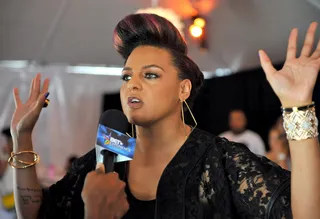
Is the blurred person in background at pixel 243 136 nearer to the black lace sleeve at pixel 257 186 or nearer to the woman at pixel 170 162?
the woman at pixel 170 162

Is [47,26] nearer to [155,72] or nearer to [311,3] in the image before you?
[311,3]

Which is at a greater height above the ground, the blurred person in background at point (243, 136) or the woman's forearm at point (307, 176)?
the blurred person in background at point (243, 136)

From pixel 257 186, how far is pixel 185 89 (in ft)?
1.67

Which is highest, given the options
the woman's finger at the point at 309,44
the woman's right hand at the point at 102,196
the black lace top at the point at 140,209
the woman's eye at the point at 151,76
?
the woman's finger at the point at 309,44

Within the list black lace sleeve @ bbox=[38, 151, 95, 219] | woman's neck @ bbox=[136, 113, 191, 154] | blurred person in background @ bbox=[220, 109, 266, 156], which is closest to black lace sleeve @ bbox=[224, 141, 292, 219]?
woman's neck @ bbox=[136, 113, 191, 154]

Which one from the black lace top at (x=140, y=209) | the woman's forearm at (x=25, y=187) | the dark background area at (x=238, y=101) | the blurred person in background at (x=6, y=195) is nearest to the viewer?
the black lace top at (x=140, y=209)

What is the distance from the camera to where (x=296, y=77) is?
1110 millimetres

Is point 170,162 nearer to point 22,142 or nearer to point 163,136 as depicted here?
point 163,136

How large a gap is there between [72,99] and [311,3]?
3538 millimetres

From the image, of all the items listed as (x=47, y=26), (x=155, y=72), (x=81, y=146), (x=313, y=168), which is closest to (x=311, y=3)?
(x=47, y=26)

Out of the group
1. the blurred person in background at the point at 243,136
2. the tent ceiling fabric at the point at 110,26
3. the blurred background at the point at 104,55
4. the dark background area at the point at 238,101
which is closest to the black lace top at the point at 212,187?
the blurred background at the point at 104,55

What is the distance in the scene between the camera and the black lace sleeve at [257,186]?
1.19m

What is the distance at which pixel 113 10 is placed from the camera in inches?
175

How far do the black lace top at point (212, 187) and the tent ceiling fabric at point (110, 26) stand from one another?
2.97m
